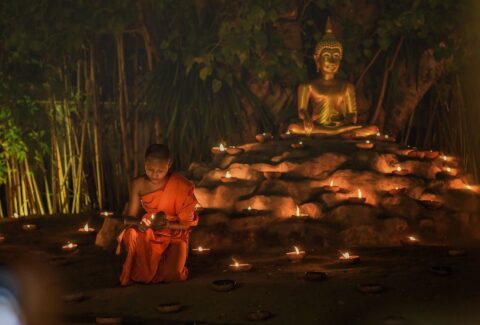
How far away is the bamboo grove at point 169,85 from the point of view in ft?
34.3

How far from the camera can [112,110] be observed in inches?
465

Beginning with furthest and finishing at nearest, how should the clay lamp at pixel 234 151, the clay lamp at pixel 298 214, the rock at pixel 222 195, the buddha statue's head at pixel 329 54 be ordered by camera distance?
the buddha statue's head at pixel 329 54 → the clay lamp at pixel 234 151 → the rock at pixel 222 195 → the clay lamp at pixel 298 214

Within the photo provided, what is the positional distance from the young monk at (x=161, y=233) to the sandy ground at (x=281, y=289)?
16cm

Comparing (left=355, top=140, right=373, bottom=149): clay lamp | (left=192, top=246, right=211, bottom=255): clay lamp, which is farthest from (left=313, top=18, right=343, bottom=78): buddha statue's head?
(left=192, top=246, right=211, bottom=255): clay lamp

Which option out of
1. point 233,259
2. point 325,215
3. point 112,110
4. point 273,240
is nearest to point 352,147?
point 325,215

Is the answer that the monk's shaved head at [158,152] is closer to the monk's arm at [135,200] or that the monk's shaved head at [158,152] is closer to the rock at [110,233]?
the monk's arm at [135,200]

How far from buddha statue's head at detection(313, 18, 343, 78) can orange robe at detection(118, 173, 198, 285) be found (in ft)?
14.8

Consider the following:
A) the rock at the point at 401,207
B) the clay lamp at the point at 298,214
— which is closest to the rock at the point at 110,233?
the clay lamp at the point at 298,214

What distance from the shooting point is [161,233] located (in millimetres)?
6367

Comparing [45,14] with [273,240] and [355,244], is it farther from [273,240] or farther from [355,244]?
[355,244]

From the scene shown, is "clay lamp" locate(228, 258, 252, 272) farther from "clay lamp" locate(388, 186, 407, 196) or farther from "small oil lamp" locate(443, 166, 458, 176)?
"small oil lamp" locate(443, 166, 458, 176)

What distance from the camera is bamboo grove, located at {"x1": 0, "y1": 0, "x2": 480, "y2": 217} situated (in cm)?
1045

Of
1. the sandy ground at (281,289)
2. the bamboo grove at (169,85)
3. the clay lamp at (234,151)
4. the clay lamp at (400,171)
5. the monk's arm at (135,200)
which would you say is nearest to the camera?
the sandy ground at (281,289)

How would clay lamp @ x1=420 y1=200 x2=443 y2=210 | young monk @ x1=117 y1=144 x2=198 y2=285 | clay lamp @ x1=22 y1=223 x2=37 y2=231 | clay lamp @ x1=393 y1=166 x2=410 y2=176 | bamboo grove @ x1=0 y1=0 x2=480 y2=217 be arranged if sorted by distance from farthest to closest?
bamboo grove @ x1=0 y1=0 x2=480 y2=217 → clay lamp @ x1=22 y1=223 x2=37 y2=231 → clay lamp @ x1=393 y1=166 x2=410 y2=176 → clay lamp @ x1=420 y1=200 x2=443 y2=210 → young monk @ x1=117 y1=144 x2=198 y2=285
